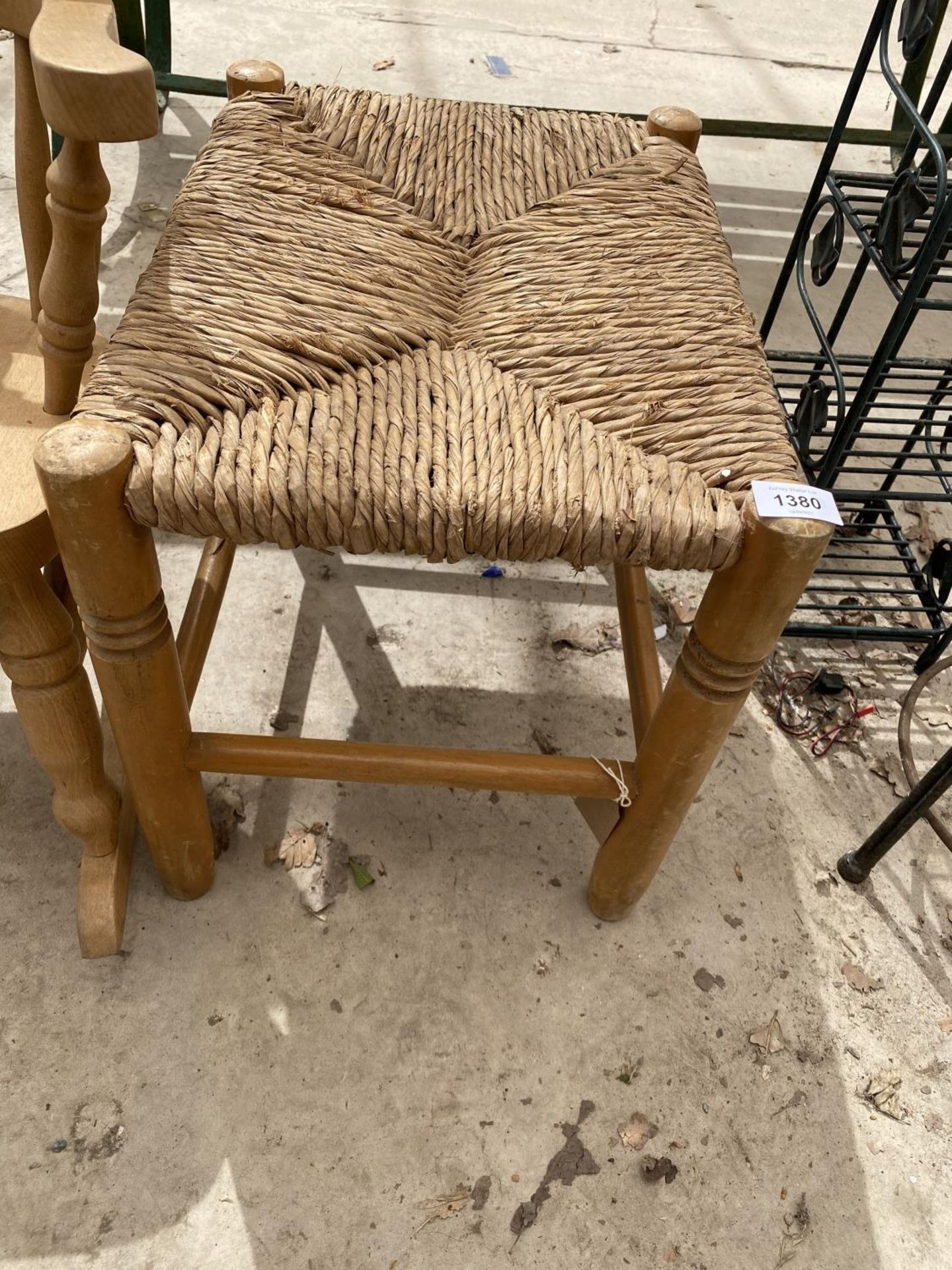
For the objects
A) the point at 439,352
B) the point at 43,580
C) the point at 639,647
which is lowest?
the point at 639,647

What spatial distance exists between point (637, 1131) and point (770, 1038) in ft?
0.54

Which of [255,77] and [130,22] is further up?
[255,77]

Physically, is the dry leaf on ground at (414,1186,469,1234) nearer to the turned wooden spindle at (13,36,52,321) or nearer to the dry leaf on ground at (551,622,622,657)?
the dry leaf on ground at (551,622,622,657)

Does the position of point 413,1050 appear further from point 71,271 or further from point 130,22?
point 130,22

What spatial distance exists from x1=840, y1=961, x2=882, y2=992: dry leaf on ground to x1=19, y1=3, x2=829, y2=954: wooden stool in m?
0.25

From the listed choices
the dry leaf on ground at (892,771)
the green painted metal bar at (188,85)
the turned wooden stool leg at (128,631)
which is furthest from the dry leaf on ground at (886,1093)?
the green painted metal bar at (188,85)

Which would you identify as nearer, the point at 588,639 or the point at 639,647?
the point at 639,647

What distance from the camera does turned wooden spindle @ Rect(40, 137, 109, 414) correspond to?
0.66m

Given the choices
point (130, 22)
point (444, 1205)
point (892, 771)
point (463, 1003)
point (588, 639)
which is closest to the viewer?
point (444, 1205)

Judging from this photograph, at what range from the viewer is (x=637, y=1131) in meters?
0.87

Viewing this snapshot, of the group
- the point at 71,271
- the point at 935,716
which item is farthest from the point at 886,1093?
the point at 71,271

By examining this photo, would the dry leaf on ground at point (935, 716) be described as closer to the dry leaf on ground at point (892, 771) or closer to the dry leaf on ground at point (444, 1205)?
the dry leaf on ground at point (892, 771)

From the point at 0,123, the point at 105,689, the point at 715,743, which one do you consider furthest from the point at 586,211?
the point at 0,123

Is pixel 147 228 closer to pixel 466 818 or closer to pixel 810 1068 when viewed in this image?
pixel 466 818
